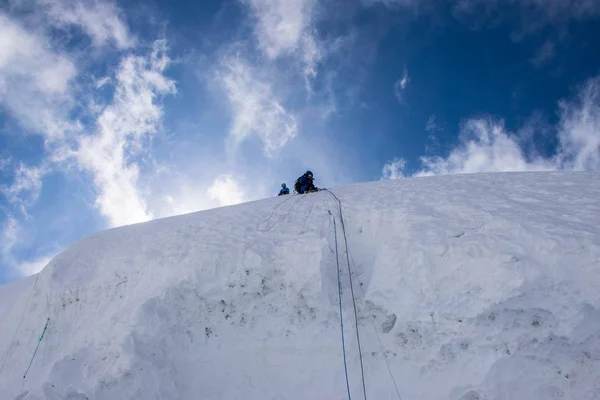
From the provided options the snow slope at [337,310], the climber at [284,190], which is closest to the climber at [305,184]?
the climber at [284,190]

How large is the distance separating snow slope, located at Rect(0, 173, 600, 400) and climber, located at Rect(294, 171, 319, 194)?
3607mm

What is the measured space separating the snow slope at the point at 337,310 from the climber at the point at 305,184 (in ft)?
11.8

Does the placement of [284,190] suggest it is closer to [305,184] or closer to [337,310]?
[305,184]

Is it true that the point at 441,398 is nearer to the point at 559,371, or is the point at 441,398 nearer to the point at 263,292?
the point at 559,371

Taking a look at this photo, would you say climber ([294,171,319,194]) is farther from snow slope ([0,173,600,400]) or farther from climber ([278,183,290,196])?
snow slope ([0,173,600,400])

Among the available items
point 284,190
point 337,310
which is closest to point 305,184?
point 284,190

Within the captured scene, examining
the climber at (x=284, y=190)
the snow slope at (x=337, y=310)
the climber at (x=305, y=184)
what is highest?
the climber at (x=284, y=190)

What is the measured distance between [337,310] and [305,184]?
20.5ft

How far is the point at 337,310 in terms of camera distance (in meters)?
6.87

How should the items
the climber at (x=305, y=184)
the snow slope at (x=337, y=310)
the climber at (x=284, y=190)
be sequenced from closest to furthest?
the snow slope at (x=337, y=310), the climber at (x=305, y=184), the climber at (x=284, y=190)

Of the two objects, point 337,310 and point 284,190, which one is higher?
point 284,190

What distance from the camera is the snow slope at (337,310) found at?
5.63 meters

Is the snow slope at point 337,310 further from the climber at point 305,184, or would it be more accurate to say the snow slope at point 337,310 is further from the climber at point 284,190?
the climber at point 284,190

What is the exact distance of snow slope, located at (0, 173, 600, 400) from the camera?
18.5 ft
